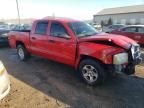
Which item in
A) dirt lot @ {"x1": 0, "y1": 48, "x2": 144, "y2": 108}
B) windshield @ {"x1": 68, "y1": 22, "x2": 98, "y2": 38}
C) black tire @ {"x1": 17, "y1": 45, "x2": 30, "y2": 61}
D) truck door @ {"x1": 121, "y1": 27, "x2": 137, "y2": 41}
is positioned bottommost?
dirt lot @ {"x1": 0, "y1": 48, "x2": 144, "y2": 108}

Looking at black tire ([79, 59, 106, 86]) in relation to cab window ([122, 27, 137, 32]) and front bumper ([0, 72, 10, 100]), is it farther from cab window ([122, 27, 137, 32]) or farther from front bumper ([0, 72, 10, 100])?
cab window ([122, 27, 137, 32])

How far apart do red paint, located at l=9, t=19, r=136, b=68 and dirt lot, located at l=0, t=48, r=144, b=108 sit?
2.15ft

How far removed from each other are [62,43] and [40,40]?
132 cm

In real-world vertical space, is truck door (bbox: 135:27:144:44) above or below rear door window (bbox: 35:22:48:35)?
below

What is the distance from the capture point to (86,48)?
17.1 feet

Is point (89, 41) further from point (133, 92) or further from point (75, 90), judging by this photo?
point (133, 92)

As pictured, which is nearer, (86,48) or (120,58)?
(120,58)


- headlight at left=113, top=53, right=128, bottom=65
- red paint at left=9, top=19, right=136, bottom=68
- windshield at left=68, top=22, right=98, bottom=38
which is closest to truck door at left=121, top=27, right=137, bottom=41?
windshield at left=68, top=22, right=98, bottom=38

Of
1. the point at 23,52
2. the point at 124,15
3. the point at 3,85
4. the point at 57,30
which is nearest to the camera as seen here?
the point at 3,85

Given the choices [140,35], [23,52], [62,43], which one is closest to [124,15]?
[140,35]

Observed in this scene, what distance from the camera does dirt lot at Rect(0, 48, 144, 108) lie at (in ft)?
14.2

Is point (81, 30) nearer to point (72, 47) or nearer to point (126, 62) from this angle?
point (72, 47)

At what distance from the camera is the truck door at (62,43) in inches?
224

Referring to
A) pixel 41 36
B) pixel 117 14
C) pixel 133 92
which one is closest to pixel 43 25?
pixel 41 36
